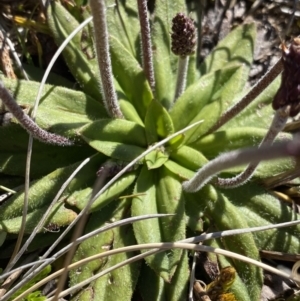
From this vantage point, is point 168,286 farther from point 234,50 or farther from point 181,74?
point 234,50

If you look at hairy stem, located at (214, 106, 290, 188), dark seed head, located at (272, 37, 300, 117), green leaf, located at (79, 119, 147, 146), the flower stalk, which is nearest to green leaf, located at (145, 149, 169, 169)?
green leaf, located at (79, 119, 147, 146)

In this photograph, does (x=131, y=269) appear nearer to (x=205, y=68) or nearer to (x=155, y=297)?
(x=155, y=297)

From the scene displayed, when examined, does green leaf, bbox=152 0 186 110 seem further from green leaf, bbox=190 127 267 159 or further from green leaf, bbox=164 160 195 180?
green leaf, bbox=164 160 195 180

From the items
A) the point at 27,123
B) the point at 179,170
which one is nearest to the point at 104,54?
the point at 27,123

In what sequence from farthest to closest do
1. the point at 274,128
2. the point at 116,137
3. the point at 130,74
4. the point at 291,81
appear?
the point at 130,74 → the point at 116,137 → the point at 274,128 → the point at 291,81

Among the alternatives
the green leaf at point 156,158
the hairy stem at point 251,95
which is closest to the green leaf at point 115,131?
the green leaf at point 156,158

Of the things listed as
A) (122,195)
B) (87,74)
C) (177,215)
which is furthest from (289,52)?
(87,74)
